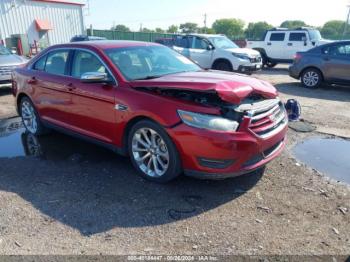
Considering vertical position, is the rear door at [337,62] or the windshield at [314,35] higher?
the windshield at [314,35]

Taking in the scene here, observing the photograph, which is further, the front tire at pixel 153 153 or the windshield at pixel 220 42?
the windshield at pixel 220 42

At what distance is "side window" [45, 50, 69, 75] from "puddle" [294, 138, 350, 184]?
3.82m

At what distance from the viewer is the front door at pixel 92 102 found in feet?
13.7

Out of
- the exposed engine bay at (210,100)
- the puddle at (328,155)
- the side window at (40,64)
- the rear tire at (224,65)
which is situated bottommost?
the puddle at (328,155)

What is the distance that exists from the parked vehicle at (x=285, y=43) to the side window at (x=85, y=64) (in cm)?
1364

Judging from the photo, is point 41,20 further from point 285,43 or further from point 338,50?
point 338,50

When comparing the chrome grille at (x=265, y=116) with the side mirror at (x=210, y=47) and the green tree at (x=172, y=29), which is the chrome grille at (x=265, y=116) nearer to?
the side mirror at (x=210, y=47)

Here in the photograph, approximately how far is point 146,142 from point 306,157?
8.11 feet

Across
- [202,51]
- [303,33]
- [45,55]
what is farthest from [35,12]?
[45,55]

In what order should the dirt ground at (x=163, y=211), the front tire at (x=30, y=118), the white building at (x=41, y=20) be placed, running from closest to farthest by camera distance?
1. the dirt ground at (x=163, y=211)
2. the front tire at (x=30, y=118)
3. the white building at (x=41, y=20)

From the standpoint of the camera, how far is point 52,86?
5066 millimetres

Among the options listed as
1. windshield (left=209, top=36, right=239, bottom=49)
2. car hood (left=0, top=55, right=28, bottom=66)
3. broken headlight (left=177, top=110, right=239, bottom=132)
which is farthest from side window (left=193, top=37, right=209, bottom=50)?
broken headlight (left=177, top=110, right=239, bottom=132)

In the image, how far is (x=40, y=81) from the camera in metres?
5.35

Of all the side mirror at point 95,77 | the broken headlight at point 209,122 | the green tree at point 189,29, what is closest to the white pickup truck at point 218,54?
the side mirror at point 95,77
